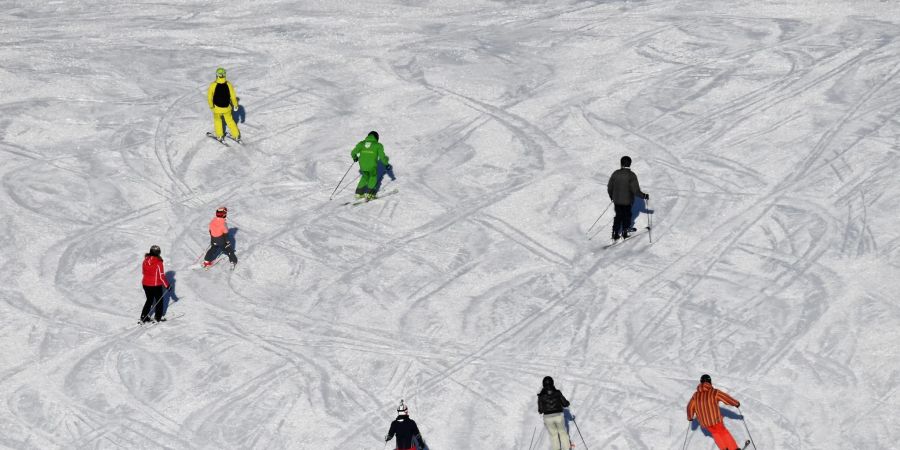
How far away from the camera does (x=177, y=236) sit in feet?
69.5

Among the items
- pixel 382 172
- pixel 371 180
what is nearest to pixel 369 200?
pixel 371 180

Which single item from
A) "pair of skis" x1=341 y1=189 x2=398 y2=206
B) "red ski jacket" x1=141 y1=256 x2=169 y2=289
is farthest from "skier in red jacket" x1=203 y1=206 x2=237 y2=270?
"pair of skis" x1=341 y1=189 x2=398 y2=206

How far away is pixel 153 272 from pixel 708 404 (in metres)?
8.02

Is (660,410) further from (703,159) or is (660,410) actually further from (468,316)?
(703,159)

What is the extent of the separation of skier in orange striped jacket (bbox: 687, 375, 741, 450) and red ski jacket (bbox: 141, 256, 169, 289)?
7767 mm

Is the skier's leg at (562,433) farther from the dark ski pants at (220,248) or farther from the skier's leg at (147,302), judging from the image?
the dark ski pants at (220,248)

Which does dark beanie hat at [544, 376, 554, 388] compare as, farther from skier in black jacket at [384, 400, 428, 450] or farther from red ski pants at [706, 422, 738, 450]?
red ski pants at [706, 422, 738, 450]

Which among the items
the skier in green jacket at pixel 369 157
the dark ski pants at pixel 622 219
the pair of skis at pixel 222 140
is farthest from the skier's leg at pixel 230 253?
the dark ski pants at pixel 622 219

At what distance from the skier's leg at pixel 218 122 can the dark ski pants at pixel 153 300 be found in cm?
547

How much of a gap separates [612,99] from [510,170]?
344 centimetres

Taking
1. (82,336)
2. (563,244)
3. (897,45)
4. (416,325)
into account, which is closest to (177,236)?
(82,336)

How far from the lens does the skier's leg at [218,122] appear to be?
76.8ft

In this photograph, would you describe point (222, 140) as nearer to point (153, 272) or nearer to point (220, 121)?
point (220, 121)

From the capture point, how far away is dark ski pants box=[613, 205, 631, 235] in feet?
65.3
